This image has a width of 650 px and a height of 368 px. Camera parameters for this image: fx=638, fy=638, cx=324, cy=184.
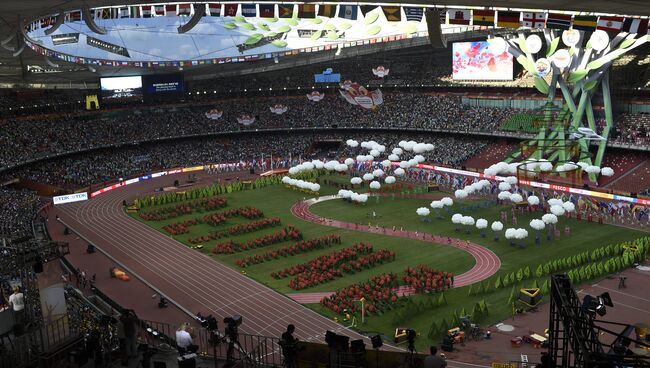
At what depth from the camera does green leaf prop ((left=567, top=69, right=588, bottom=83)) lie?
180 feet

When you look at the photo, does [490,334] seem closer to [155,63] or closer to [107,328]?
[107,328]

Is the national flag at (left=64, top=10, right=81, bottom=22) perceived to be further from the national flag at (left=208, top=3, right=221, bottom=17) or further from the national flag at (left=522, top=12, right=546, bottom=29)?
the national flag at (left=522, top=12, right=546, bottom=29)

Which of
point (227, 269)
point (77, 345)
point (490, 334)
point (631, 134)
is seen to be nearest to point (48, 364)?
point (77, 345)

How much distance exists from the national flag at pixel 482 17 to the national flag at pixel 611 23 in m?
4.07

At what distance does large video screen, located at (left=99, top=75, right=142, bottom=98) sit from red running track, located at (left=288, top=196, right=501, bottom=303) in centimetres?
3146

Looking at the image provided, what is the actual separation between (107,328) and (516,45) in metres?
50.6

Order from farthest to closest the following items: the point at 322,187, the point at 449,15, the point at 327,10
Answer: the point at 322,187 < the point at 327,10 < the point at 449,15

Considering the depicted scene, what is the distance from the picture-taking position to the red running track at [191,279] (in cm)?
2892

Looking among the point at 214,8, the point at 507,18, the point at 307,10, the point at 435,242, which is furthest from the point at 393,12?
the point at 435,242

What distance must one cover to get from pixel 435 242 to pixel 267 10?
18.4 m

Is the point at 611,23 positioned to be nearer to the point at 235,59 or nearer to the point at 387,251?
the point at 387,251

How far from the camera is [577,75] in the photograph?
182 feet

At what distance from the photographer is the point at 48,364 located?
16.7 m

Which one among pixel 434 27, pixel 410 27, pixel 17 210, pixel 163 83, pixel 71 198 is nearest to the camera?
pixel 434 27
